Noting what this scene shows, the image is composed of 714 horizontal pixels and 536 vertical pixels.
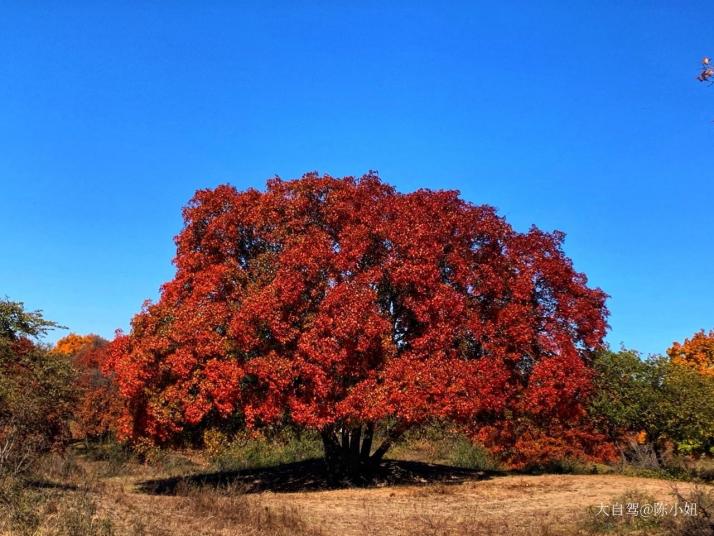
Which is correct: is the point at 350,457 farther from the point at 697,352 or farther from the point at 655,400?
the point at 697,352

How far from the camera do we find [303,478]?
26516mm

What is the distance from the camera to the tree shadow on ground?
2353cm

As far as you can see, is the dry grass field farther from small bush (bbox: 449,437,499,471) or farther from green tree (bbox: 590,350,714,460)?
small bush (bbox: 449,437,499,471)

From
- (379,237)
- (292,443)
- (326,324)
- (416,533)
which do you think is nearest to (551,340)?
(379,237)

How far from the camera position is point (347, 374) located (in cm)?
1895

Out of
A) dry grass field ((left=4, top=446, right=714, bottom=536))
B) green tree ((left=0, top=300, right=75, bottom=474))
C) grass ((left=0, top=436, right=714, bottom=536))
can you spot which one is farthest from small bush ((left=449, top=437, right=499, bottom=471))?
green tree ((left=0, top=300, right=75, bottom=474))

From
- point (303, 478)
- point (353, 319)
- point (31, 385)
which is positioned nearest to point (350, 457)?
point (303, 478)

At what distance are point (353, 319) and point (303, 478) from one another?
11495 millimetres

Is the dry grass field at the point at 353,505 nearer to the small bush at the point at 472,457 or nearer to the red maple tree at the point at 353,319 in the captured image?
the red maple tree at the point at 353,319

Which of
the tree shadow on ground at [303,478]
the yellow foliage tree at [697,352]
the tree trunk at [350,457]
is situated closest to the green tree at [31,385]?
the tree shadow on ground at [303,478]

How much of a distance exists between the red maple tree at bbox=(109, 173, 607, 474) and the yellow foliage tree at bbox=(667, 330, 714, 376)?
3482 centimetres

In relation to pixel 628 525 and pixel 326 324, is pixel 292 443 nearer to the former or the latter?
pixel 326 324

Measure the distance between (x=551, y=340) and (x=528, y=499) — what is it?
5564 millimetres

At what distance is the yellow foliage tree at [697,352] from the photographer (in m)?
52.2
